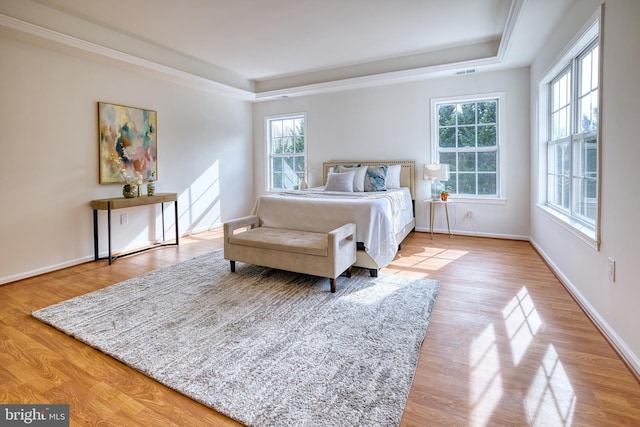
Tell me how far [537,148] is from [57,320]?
522cm

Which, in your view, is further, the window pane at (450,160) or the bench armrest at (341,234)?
the window pane at (450,160)

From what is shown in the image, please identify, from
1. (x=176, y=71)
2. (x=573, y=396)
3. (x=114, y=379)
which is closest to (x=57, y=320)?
(x=114, y=379)

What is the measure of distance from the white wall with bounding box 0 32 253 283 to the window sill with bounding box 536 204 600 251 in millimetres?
4983

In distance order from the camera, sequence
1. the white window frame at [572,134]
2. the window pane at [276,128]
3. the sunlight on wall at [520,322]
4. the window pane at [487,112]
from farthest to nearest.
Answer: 1. the window pane at [276,128]
2. the window pane at [487,112]
3. the white window frame at [572,134]
4. the sunlight on wall at [520,322]

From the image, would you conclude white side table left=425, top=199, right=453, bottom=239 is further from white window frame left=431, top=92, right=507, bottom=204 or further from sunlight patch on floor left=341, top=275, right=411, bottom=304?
sunlight patch on floor left=341, top=275, right=411, bottom=304

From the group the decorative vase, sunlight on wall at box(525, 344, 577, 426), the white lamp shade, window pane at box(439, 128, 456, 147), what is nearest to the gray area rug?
sunlight on wall at box(525, 344, 577, 426)

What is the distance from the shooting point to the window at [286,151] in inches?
256

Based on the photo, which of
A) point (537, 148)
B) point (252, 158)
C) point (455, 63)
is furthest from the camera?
point (252, 158)

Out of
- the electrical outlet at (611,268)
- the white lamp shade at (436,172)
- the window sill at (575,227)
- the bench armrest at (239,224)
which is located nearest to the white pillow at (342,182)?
the white lamp shade at (436,172)

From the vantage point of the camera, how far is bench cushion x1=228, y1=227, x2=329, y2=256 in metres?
2.94

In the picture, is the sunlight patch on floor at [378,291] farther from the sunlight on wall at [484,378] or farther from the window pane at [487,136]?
the window pane at [487,136]

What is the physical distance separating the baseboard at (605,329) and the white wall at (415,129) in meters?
1.83

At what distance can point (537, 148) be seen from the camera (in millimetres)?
4184

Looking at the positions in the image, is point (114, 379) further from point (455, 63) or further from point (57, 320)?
point (455, 63)
